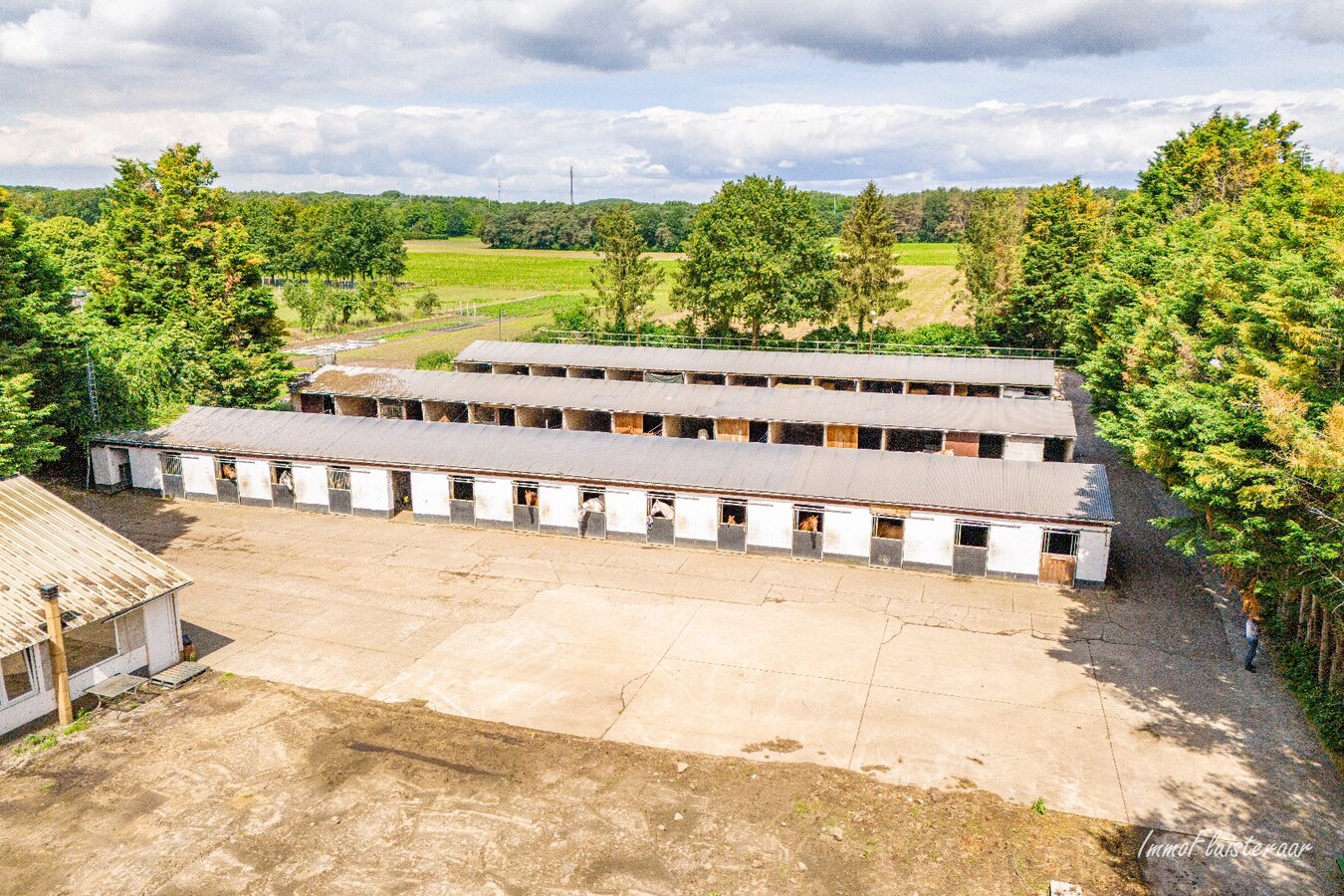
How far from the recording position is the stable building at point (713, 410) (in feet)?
123

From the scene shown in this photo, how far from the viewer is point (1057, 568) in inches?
1047

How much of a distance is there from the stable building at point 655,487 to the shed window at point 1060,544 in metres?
0.05

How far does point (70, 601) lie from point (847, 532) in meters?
21.1

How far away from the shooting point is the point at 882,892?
13.9 metres

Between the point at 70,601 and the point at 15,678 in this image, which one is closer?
the point at 70,601

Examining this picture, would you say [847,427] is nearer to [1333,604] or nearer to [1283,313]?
[1283,313]

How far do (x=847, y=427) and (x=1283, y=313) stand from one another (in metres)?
19.6

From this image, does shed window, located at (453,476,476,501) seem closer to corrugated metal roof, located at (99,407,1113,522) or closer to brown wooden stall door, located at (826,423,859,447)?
corrugated metal roof, located at (99,407,1113,522)

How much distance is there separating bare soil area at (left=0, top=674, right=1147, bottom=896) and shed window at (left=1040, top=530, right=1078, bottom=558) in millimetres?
12246

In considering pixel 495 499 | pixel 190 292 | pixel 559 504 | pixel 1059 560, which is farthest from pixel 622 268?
pixel 1059 560

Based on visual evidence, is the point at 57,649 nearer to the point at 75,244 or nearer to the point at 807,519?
the point at 807,519

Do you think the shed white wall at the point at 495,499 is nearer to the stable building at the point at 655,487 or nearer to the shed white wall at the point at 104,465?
the stable building at the point at 655,487

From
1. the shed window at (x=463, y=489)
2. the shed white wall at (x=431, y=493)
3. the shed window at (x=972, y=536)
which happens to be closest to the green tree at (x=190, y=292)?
the shed white wall at (x=431, y=493)

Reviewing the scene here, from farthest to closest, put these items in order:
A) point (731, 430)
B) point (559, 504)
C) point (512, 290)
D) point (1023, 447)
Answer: point (512, 290) < point (731, 430) < point (1023, 447) < point (559, 504)
